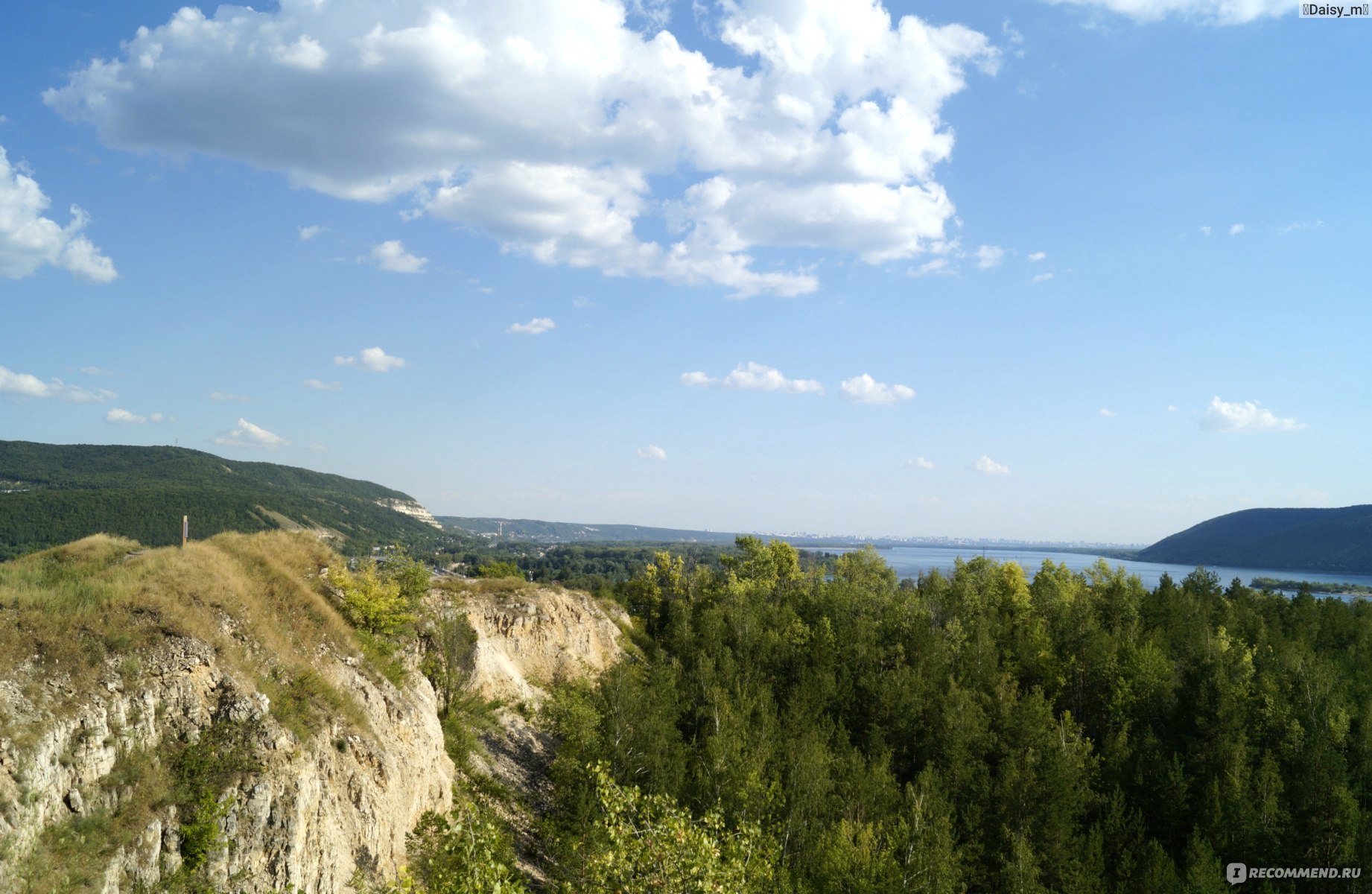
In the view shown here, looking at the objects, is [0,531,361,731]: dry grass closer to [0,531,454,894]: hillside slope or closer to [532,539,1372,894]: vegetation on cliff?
[0,531,454,894]: hillside slope

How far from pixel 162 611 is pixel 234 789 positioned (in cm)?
544

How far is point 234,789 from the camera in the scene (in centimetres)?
1792

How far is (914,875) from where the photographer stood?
1097 inches

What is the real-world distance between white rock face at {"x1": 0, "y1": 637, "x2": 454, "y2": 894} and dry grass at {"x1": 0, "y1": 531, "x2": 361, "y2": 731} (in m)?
0.65

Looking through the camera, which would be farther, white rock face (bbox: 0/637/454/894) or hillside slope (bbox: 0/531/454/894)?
hillside slope (bbox: 0/531/454/894)

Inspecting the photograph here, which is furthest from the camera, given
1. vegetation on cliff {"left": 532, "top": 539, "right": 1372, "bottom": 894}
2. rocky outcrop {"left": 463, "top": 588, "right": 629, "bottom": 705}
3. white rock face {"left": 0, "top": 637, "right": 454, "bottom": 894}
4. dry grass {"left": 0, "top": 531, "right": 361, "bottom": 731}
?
rocky outcrop {"left": 463, "top": 588, "right": 629, "bottom": 705}

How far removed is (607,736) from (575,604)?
2181 centimetres

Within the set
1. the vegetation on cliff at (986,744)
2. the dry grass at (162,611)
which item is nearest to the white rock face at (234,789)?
the dry grass at (162,611)

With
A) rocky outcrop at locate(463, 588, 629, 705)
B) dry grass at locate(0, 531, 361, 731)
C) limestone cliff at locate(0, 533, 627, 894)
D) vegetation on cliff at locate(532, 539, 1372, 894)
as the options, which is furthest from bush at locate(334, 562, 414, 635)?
rocky outcrop at locate(463, 588, 629, 705)

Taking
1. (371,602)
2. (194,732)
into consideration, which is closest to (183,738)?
(194,732)

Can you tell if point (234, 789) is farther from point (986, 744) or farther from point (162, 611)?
point (986, 744)

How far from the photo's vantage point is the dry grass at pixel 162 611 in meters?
17.4

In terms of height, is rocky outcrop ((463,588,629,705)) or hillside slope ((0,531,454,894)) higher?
hillside slope ((0,531,454,894))

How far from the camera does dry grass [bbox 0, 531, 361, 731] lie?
17422 millimetres
